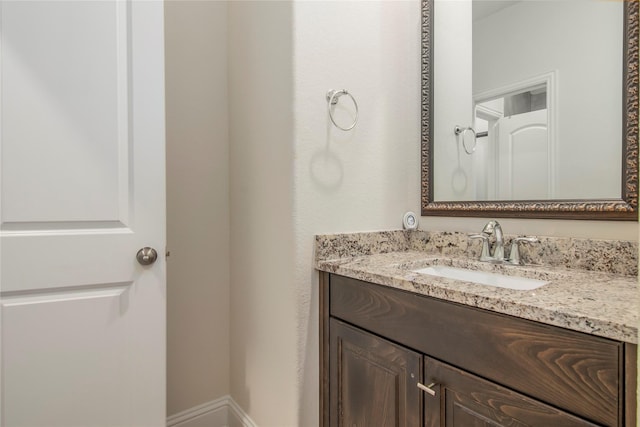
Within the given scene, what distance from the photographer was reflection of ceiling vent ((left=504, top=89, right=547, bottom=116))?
3.74 ft

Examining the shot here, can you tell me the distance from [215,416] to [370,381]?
98 centimetres

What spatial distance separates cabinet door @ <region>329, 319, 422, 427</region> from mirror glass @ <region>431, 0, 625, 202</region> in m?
0.68

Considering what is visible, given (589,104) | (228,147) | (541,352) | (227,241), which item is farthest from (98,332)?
(589,104)

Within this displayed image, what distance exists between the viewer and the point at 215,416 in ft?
5.25

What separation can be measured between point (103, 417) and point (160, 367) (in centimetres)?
22

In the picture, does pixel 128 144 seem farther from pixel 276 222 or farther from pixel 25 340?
pixel 25 340

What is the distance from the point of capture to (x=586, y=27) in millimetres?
1051

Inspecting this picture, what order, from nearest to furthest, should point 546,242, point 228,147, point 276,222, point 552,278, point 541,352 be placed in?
1. point 541,352
2. point 552,278
3. point 546,242
4. point 276,222
5. point 228,147

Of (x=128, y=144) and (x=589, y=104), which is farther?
(x=128, y=144)

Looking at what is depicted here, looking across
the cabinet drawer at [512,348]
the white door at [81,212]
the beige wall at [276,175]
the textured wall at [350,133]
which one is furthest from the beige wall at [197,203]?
the cabinet drawer at [512,348]

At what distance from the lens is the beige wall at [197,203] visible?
Answer: 1497 millimetres

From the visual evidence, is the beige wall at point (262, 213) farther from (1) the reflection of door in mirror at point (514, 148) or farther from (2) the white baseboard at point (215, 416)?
(1) the reflection of door in mirror at point (514, 148)

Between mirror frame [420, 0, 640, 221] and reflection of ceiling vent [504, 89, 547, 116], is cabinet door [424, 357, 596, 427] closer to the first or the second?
mirror frame [420, 0, 640, 221]

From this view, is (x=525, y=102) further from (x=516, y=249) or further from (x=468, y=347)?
(x=468, y=347)
